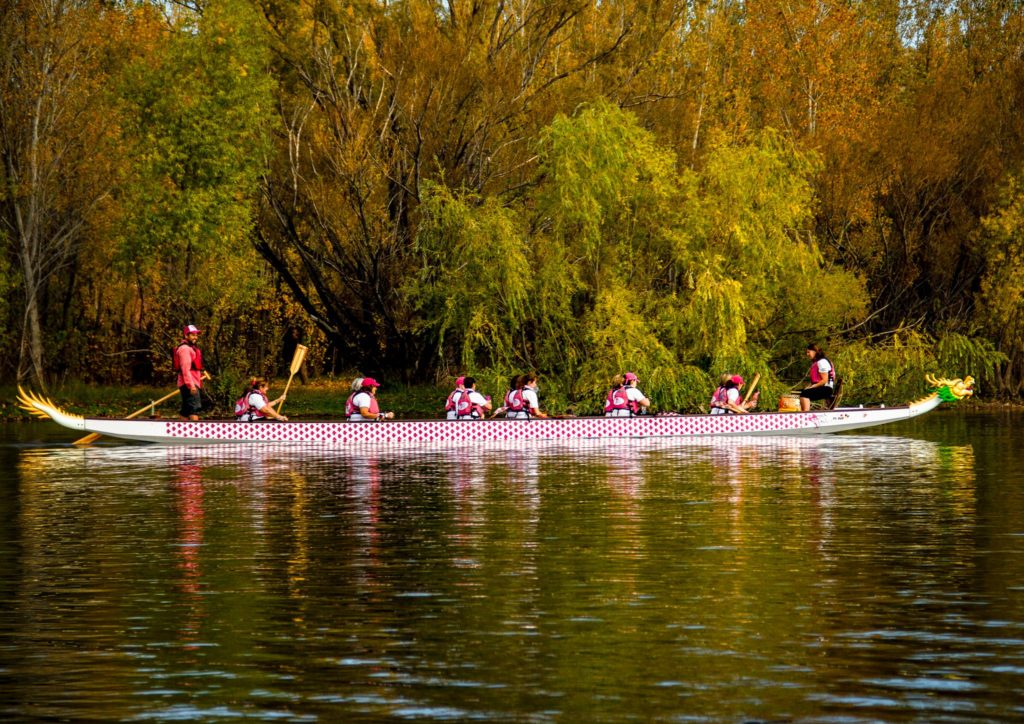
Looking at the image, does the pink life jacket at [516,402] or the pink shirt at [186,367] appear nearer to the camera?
the pink shirt at [186,367]

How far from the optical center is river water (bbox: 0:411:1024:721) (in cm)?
1149

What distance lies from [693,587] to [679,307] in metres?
30.1

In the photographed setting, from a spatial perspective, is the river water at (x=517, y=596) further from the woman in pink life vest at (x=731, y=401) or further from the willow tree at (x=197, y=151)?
the willow tree at (x=197, y=151)

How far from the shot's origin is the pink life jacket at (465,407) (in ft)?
124

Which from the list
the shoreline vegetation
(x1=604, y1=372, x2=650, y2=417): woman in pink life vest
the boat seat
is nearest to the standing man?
(x1=604, y1=372, x2=650, y2=417): woman in pink life vest

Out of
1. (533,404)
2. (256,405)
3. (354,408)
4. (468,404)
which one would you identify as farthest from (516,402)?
(256,405)

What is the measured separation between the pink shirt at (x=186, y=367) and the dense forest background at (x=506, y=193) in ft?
30.9

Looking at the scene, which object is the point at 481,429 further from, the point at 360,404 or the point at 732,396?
the point at 732,396

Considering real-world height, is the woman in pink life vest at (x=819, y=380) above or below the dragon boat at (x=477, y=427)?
above

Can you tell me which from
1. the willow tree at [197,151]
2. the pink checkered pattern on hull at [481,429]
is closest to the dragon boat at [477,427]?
the pink checkered pattern on hull at [481,429]

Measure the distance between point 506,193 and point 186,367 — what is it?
613 inches

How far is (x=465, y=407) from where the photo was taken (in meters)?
37.8

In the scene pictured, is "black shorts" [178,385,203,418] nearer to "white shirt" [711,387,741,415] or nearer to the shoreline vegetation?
the shoreline vegetation

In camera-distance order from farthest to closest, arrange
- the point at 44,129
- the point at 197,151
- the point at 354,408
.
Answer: the point at 44,129, the point at 197,151, the point at 354,408
